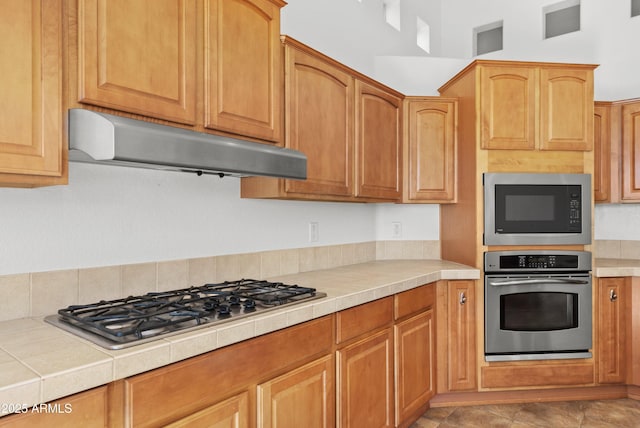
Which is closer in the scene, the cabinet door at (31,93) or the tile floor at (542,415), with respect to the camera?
the cabinet door at (31,93)

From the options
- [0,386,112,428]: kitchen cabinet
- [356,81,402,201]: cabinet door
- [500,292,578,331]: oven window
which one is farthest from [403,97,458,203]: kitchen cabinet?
[0,386,112,428]: kitchen cabinet

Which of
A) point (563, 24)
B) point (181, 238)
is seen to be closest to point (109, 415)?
point (181, 238)

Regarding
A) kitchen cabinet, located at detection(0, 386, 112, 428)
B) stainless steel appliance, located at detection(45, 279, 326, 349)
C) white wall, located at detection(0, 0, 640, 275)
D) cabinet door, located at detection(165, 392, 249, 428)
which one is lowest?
cabinet door, located at detection(165, 392, 249, 428)

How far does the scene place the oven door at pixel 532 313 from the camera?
2.80m

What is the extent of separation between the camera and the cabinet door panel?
3.14 meters

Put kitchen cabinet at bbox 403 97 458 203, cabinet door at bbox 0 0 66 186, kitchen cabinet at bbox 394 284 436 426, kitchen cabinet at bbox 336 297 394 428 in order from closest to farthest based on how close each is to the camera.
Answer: cabinet door at bbox 0 0 66 186 → kitchen cabinet at bbox 336 297 394 428 → kitchen cabinet at bbox 394 284 436 426 → kitchen cabinet at bbox 403 97 458 203

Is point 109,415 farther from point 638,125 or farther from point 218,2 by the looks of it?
point 638,125

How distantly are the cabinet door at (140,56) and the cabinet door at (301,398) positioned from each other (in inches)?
41.3

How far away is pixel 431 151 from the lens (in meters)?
3.15

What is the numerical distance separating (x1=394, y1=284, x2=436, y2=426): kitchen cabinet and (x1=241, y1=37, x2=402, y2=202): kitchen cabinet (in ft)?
2.26

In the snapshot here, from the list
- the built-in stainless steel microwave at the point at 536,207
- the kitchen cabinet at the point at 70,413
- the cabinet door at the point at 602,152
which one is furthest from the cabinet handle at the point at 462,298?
the kitchen cabinet at the point at 70,413

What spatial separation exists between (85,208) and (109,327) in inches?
22.8

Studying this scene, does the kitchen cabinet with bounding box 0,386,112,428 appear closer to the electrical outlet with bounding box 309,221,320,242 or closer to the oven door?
the electrical outlet with bounding box 309,221,320,242

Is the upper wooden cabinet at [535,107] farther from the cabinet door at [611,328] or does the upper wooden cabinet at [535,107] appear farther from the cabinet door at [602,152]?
the cabinet door at [611,328]
